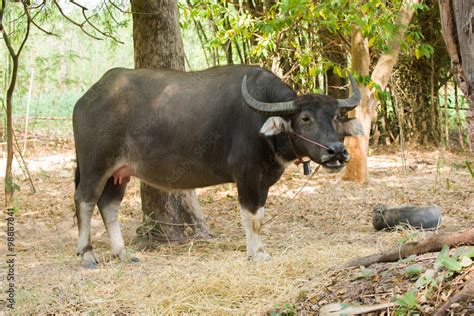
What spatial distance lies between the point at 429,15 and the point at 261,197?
314 inches

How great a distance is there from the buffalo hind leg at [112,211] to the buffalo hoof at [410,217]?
2470 millimetres

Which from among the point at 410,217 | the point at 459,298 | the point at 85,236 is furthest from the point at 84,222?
the point at 459,298

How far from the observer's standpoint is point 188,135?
19.6 feet

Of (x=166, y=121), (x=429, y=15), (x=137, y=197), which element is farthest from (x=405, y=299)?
(x=429, y=15)

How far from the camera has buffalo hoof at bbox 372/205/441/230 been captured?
6227 millimetres

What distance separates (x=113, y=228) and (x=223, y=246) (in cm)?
106

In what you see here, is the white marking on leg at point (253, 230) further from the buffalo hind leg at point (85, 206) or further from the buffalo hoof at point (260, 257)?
the buffalo hind leg at point (85, 206)

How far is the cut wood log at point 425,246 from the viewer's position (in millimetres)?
3439

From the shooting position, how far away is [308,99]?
556 cm

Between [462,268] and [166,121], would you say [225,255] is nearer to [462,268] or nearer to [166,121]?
[166,121]

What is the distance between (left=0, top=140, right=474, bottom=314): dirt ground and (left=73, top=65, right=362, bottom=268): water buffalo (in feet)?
1.77

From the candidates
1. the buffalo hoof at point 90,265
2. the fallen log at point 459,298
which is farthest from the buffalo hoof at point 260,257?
the fallen log at point 459,298

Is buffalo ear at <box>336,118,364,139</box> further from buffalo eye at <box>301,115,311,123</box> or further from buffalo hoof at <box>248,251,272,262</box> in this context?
buffalo hoof at <box>248,251,272,262</box>

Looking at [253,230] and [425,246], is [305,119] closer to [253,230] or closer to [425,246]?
[253,230]
